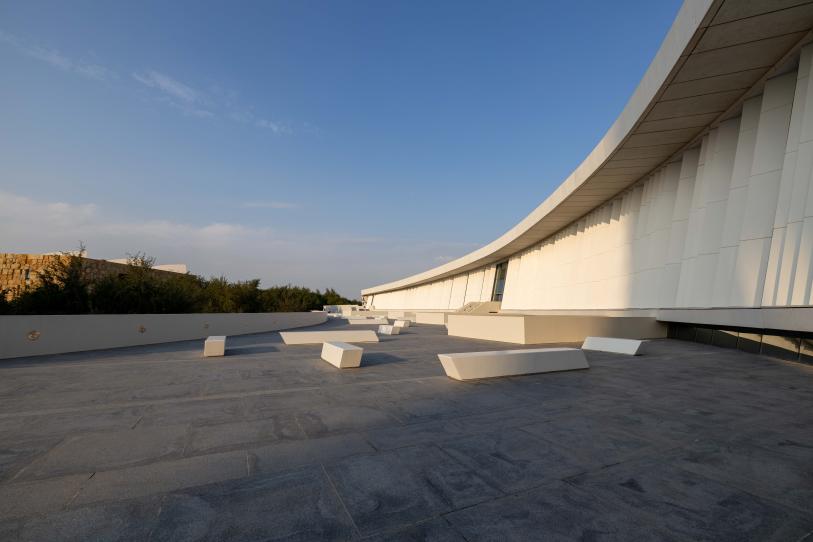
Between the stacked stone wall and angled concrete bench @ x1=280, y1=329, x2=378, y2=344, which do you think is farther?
the stacked stone wall

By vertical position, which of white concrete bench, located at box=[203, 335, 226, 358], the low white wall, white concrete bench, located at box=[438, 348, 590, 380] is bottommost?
the low white wall

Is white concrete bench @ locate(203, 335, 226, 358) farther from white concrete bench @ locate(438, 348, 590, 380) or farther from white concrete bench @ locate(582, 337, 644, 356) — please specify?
white concrete bench @ locate(582, 337, 644, 356)

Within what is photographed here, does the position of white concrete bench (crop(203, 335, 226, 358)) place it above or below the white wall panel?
below

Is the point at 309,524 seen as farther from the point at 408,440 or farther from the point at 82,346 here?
the point at 82,346

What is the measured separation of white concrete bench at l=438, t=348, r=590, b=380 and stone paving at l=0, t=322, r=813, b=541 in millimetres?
406

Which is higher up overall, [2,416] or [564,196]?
[564,196]

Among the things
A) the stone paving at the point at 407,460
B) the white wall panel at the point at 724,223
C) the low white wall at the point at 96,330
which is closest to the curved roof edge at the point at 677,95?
the white wall panel at the point at 724,223

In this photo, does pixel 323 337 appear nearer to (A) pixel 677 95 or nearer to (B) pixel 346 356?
(B) pixel 346 356

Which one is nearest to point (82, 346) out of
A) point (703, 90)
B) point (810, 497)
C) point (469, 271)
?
point (810, 497)

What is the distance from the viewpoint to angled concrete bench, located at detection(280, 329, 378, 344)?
13883mm

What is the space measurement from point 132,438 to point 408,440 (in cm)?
293

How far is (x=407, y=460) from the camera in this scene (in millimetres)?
3705

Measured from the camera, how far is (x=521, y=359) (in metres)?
7.96

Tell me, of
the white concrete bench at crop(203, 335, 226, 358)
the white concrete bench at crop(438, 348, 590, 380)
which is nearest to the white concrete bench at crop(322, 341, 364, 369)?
the white concrete bench at crop(438, 348, 590, 380)
